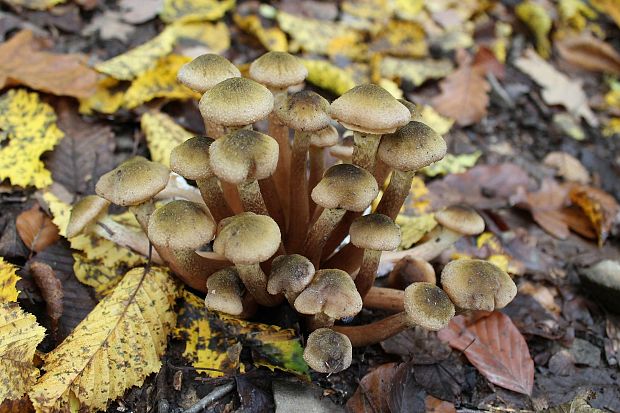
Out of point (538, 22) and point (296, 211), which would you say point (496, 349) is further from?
point (538, 22)

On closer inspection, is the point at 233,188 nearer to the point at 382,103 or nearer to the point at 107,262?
the point at 107,262

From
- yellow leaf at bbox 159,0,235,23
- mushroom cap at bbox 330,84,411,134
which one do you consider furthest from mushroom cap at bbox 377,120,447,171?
yellow leaf at bbox 159,0,235,23

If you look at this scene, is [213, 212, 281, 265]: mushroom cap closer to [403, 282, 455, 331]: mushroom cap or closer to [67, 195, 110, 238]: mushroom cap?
[403, 282, 455, 331]: mushroom cap

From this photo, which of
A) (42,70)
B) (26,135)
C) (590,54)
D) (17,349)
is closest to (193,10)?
(42,70)

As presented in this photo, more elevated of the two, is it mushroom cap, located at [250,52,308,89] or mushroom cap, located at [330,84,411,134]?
mushroom cap, located at [330,84,411,134]

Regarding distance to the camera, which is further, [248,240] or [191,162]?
[191,162]

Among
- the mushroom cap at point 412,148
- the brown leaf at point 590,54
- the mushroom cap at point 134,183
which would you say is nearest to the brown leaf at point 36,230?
the mushroom cap at point 134,183

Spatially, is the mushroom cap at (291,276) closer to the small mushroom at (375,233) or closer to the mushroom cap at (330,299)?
the mushroom cap at (330,299)
